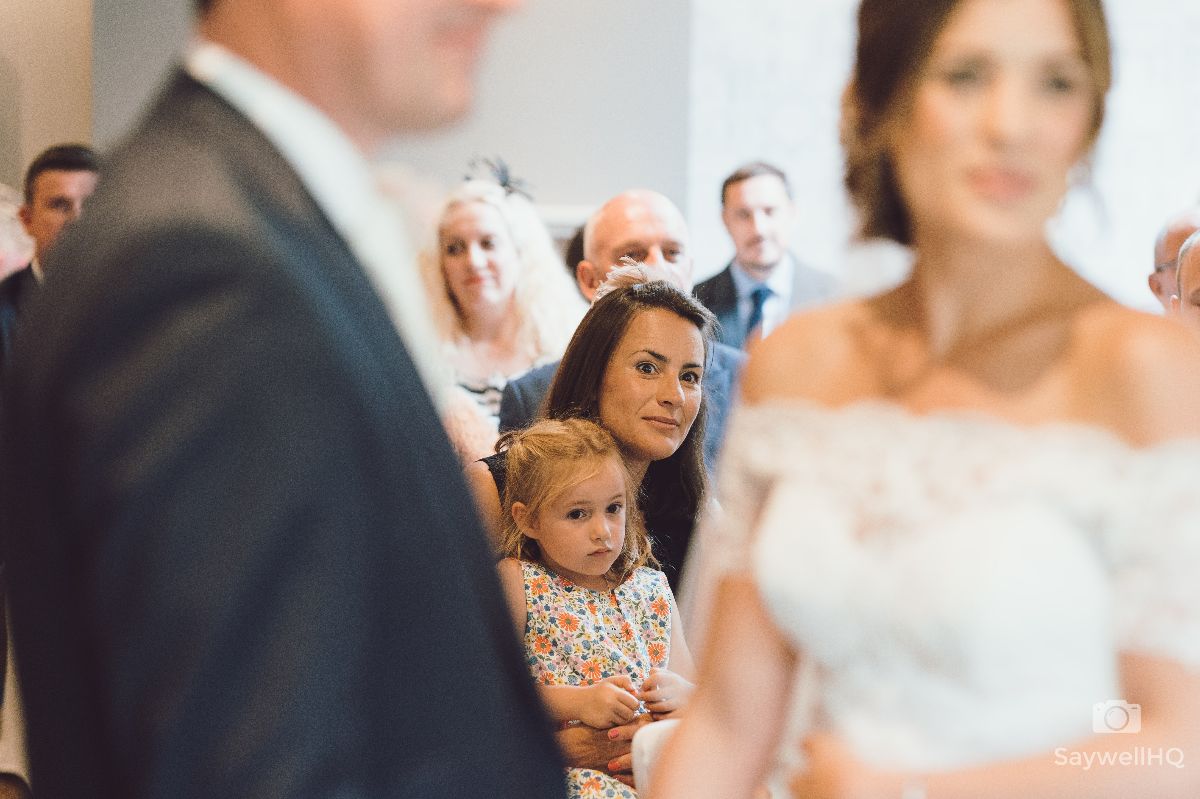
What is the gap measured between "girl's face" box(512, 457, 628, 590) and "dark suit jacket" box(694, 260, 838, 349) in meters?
1.73

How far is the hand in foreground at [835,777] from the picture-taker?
124 centimetres

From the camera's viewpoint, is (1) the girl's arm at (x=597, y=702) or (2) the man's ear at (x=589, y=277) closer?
(1) the girl's arm at (x=597, y=702)

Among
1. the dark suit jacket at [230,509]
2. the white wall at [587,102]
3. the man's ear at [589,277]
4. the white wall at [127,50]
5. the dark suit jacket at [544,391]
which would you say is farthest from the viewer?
the white wall at [587,102]

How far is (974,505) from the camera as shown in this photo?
1.29 meters

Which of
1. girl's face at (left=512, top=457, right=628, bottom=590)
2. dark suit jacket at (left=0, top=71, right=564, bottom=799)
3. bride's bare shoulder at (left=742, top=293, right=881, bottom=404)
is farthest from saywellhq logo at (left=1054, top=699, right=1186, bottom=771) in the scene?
girl's face at (left=512, top=457, right=628, bottom=590)

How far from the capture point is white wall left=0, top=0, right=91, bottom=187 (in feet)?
17.5

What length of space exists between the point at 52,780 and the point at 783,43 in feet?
14.7

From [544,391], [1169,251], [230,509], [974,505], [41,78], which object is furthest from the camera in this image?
[41,78]

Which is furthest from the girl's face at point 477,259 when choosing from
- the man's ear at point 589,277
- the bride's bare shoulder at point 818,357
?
the bride's bare shoulder at point 818,357

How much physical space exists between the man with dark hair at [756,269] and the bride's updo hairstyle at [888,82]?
2.73 meters

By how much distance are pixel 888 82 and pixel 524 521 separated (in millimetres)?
1333

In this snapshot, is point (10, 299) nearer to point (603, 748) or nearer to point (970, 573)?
point (603, 748)

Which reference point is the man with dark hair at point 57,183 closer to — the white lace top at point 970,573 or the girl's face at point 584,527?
the girl's face at point 584,527

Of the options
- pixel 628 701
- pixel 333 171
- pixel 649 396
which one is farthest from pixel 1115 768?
pixel 649 396
